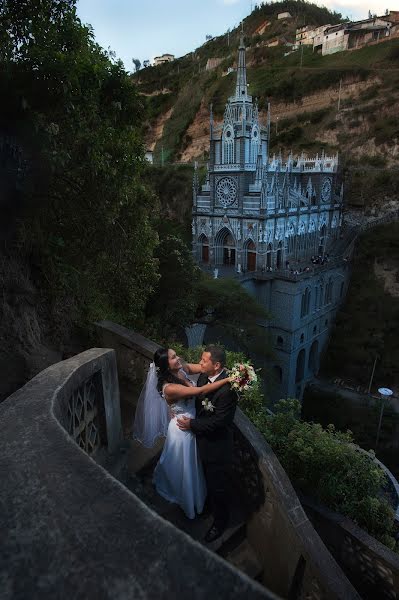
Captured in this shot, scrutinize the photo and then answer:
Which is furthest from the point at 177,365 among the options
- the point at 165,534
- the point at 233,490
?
the point at 165,534

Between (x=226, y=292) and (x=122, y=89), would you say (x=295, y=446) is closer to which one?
(x=122, y=89)

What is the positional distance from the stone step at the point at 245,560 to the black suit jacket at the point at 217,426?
0.85 meters

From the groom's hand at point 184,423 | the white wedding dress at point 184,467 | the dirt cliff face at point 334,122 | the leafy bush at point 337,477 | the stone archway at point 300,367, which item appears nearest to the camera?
the groom's hand at point 184,423

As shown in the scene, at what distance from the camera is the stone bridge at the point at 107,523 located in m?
1.40

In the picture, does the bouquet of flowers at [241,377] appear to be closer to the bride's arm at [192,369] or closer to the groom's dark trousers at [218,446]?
the groom's dark trousers at [218,446]

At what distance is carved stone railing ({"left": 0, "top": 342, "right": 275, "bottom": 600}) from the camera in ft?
4.52

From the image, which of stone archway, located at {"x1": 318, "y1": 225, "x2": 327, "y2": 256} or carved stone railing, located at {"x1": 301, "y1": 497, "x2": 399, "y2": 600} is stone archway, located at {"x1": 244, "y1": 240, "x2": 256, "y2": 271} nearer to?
stone archway, located at {"x1": 318, "y1": 225, "x2": 327, "y2": 256}

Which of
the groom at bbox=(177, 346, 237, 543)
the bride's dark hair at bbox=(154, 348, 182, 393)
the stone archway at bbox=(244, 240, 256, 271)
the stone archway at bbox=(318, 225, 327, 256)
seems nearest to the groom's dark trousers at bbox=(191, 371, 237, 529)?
the groom at bbox=(177, 346, 237, 543)

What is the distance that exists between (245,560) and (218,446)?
3.53 ft

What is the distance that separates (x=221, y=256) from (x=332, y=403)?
1416 centimetres

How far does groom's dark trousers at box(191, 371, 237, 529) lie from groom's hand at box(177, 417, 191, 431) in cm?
7

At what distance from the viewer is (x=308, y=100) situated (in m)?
56.2

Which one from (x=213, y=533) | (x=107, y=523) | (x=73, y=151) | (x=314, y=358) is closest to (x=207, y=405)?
(x=213, y=533)

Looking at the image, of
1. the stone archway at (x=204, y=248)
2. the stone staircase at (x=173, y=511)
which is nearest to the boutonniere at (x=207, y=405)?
the stone staircase at (x=173, y=511)
